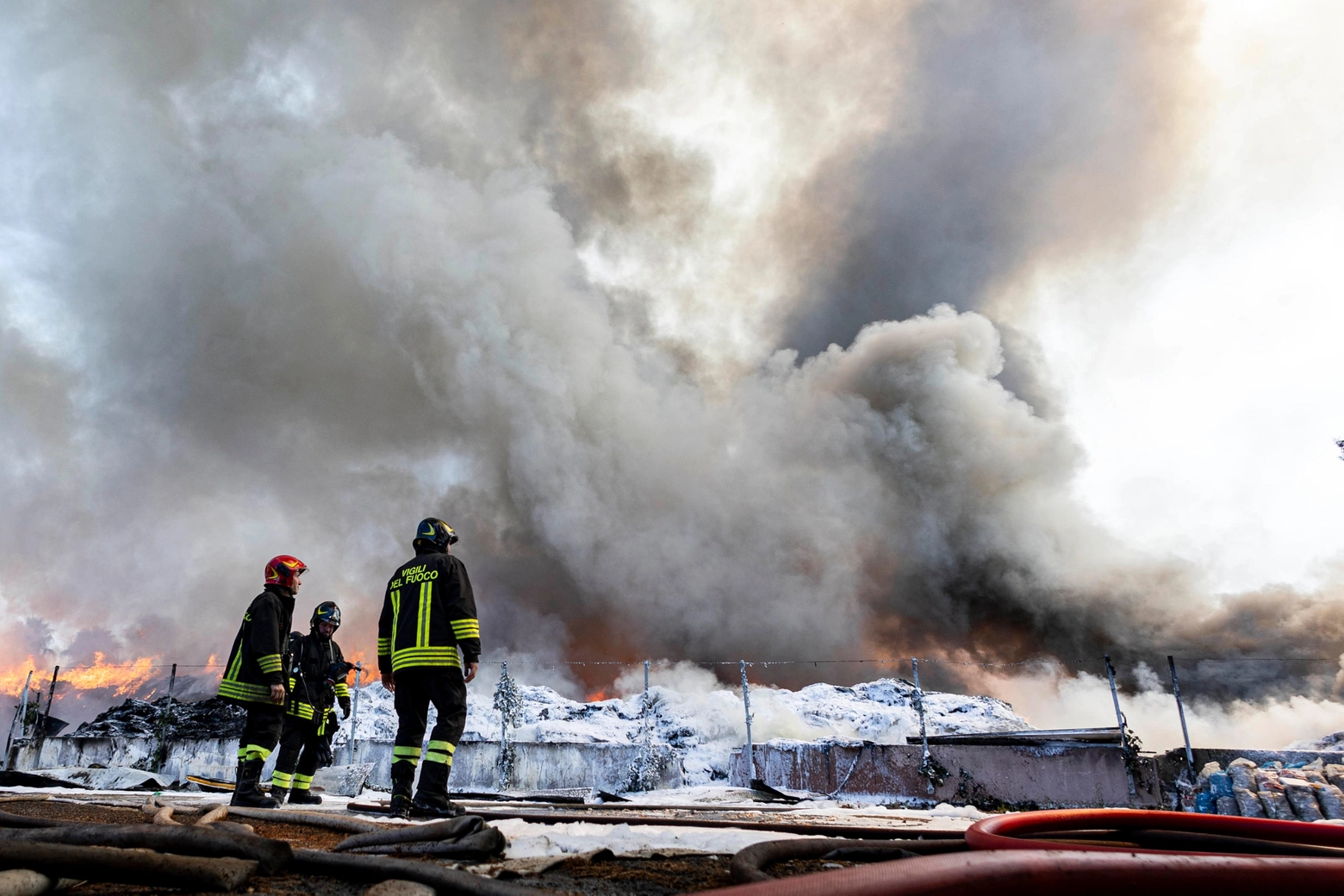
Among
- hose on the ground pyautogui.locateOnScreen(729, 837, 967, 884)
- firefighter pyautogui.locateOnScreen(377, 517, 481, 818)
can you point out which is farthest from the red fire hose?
firefighter pyautogui.locateOnScreen(377, 517, 481, 818)

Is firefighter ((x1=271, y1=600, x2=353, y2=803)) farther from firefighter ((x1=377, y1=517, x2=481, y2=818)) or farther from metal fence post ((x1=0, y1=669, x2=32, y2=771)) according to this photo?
metal fence post ((x1=0, y1=669, x2=32, y2=771))

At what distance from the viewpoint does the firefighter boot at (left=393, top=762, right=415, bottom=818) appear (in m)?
4.57

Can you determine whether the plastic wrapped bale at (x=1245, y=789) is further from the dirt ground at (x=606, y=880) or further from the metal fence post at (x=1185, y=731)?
the dirt ground at (x=606, y=880)

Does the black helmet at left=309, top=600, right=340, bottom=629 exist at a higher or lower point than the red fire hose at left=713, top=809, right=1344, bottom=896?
higher

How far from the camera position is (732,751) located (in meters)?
14.0

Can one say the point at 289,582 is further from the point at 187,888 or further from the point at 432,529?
the point at 187,888

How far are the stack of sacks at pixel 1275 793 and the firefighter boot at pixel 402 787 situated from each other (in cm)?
728

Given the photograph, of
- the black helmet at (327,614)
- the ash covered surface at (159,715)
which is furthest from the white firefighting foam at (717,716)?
the black helmet at (327,614)

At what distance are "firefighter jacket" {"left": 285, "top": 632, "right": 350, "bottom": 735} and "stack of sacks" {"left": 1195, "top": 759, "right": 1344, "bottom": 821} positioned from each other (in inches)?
331

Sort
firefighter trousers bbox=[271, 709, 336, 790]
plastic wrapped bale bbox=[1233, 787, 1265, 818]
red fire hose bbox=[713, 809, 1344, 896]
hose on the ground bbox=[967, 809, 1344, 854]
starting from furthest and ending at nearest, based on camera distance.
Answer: plastic wrapped bale bbox=[1233, 787, 1265, 818], firefighter trousers bbox=[271, 709, 336, 790], hose on the ground bbox=[967, 809, 1344, 854], red fire hose bbox=[713, 809, 1344, 896]

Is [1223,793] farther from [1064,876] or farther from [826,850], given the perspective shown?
[1064,876]

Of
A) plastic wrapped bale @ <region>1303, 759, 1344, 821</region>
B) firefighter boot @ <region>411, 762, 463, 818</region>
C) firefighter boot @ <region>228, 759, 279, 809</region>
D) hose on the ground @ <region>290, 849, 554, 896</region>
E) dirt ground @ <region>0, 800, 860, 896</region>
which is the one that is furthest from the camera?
plastic wrapped bale @ <region>1303, 759, 1344, 821</region>

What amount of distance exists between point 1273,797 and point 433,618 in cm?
822

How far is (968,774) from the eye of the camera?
36.7 feet
